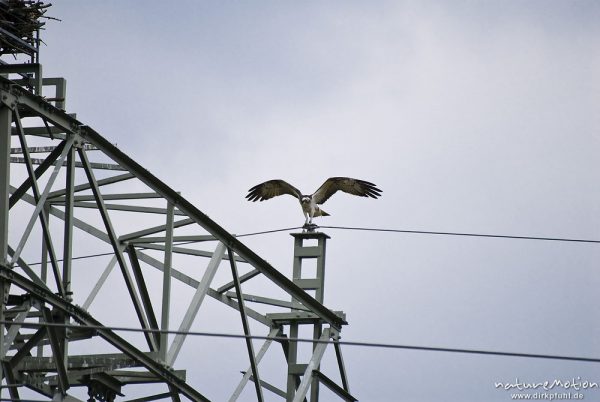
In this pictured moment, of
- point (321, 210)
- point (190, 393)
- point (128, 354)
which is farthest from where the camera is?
point (321, 210)

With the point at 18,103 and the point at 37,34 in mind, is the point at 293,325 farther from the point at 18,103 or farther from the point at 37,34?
the point at 18,103

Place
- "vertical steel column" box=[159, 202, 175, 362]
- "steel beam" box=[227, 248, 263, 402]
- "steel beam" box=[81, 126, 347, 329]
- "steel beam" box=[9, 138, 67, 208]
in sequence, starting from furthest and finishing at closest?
1. "steel beam" box=[227, 248, 263, 402]
2. "vertical steel column" box=[159, 202, 175, 362]
3. "steel beam" box=[81, 126, 347, 329]
4. "steel beam" box=[9, 138, 67, 208]

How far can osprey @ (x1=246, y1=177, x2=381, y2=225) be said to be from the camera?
22.2 metres

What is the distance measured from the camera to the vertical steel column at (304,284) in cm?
1983

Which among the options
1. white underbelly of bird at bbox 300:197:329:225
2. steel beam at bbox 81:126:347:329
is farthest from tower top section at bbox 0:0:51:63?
white underbelly of bird at bbox 300:197:329:225

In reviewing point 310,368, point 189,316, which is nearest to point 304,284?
point 310,368

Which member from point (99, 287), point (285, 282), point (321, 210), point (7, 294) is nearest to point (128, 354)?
point (99, 287)

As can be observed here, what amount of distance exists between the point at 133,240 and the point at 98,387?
5.89 ft

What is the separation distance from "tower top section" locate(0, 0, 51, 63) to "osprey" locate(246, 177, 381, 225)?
4942mm

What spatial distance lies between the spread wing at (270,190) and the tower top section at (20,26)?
4914 millimetres

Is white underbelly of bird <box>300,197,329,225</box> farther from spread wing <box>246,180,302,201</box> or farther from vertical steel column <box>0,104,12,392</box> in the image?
vertical steel column <box>0,104,12,392</box>

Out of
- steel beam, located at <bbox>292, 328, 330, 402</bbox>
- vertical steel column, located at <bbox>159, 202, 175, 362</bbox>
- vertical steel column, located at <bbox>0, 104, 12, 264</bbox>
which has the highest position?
vertical steel column, located at <bbox>0, 104, 12, 264</bbox>

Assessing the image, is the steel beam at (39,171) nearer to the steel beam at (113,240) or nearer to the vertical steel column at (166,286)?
the steel beam at (113,240)

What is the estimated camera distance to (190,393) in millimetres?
17484
